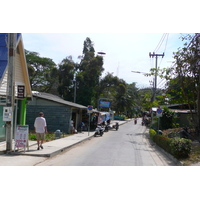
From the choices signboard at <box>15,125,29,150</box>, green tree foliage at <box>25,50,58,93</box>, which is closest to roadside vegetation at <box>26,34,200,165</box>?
green tree foliage at <box>25,50,58,93</box>

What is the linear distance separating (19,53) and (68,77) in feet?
89.1

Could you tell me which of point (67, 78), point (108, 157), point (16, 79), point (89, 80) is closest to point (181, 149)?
point (108, 157)

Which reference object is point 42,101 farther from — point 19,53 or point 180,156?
point 180,156

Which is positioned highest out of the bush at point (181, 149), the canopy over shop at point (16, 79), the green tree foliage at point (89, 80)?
the green tree foliage at point (89, 80)

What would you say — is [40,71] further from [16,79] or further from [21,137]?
[21,137]

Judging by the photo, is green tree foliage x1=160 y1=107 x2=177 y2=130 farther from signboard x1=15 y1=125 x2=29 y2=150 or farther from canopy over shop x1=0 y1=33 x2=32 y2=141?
signboard x1=15 y1=125 x2=29 y2=150

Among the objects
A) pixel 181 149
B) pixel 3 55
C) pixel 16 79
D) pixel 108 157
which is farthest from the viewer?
pixel 16 79

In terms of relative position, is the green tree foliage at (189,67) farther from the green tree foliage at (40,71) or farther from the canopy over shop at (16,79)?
the green tree foliage at (40,71)

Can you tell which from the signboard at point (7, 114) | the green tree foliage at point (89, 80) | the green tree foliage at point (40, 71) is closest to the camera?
the signboard at point (7, 114)

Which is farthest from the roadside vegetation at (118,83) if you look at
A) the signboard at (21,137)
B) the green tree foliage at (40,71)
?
the signboard at (21,137)

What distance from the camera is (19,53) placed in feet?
47.3

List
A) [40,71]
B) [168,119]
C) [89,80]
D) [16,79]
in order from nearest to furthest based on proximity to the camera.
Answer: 1. [16,79]
2. [168,119]
3. [89,80]
4. [40,71]

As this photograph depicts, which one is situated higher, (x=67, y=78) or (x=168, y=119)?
(x=67, y=78)

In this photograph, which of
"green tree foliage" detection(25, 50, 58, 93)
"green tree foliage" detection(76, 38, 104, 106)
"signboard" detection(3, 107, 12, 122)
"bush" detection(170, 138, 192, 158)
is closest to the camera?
"bush" detection(170, 138, 192, 158)
